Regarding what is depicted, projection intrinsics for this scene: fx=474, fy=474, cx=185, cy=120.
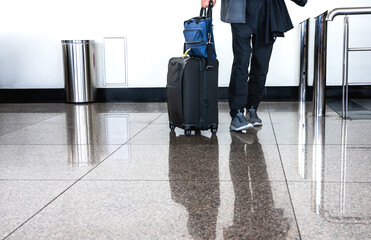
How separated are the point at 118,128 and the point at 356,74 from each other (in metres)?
3.63

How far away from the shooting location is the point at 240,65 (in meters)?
3.98

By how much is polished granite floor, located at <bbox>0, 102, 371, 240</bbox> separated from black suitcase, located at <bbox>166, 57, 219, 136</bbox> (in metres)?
0.13

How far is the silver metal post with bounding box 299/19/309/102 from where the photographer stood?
5930mm

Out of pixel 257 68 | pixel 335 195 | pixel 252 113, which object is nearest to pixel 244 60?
pixel 257 68

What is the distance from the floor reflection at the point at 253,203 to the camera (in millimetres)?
1742

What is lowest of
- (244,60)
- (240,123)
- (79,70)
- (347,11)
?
(240,123)

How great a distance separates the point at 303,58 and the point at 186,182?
13.6 ft

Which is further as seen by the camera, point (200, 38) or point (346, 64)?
Answer: point (346, 64)

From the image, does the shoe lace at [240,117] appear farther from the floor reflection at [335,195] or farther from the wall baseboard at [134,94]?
the wall baseboard at [134,94]

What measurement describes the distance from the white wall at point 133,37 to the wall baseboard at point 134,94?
9 centimetres

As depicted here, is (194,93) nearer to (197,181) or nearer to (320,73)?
(197,181)

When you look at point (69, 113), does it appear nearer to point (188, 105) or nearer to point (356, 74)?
point (188, 105)

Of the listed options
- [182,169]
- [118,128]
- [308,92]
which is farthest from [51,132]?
[308,92]

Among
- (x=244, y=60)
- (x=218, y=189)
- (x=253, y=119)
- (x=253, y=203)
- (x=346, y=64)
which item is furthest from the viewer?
(x=346, y=64)
